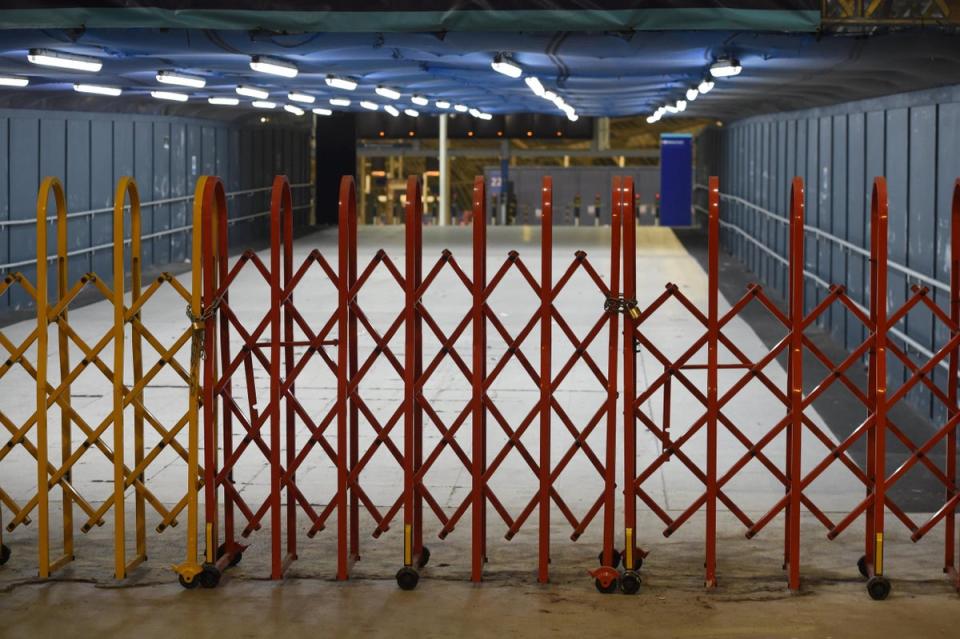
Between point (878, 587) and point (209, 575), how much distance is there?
3.64 metres

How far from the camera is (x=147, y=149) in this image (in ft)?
97.5

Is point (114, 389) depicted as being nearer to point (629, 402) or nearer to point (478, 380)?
point (478, 380)

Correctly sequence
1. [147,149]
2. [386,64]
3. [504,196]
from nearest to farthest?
[386,64] < [147,149] < [504,196]

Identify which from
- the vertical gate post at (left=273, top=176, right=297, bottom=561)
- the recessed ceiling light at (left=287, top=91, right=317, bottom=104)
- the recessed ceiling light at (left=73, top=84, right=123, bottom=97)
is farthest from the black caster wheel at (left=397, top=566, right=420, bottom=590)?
the recessed ceiling light at (left=287, top=91, right=317, bottom=104)

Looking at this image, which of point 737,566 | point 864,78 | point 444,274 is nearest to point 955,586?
point 737,566

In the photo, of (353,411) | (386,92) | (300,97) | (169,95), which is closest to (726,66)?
(353,411)

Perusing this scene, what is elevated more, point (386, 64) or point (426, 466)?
point (386, 64)

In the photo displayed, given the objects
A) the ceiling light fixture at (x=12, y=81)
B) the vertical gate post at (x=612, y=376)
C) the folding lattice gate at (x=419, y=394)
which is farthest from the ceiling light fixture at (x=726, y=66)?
the ceiling light fixture at (x=12, y=81)

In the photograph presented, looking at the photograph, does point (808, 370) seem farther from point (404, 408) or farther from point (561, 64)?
point (404, 408)

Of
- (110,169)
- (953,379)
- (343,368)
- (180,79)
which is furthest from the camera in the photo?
(110,169)

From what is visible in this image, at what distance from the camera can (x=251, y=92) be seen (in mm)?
24219

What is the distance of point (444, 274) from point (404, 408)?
1954 cm

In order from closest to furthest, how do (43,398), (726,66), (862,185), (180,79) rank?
1. (43,398)
2. (726,66)
3. (862,185)
4. (180,79)

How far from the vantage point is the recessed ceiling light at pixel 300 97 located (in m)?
26.2
